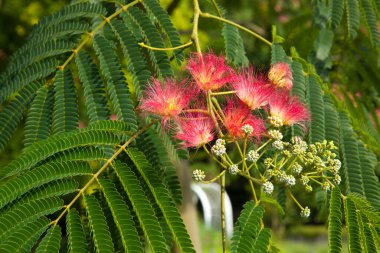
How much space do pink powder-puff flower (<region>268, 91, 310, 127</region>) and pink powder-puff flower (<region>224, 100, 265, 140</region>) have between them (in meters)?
0.03

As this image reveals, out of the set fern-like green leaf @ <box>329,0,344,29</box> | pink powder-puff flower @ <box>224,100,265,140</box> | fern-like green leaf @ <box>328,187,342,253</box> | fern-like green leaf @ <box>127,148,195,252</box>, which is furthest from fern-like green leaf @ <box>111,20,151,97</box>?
fern-like green leaf @ <box>329,0,344,29</box>

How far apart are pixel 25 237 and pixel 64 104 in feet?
1.67

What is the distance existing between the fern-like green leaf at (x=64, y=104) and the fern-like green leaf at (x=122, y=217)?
0.97 ft

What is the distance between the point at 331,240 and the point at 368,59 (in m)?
1.59

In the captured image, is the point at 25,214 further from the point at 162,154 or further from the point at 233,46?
the point at 233,46

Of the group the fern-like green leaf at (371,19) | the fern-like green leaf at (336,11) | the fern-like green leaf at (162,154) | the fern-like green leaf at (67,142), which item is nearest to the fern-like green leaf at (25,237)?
the fern-like green leaf at (67,142)

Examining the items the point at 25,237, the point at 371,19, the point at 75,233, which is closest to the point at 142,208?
the point at 75,233

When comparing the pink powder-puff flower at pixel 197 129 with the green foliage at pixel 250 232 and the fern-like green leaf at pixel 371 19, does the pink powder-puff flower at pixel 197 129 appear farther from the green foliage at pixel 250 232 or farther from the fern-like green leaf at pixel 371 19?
the fern-like green leaf at pixel 371 19

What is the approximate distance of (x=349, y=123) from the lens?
1938mm

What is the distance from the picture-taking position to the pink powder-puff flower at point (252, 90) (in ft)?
4.91

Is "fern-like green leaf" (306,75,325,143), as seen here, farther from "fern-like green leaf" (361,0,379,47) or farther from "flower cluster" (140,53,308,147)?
"fern-like green leaf" (361,0,379,47)

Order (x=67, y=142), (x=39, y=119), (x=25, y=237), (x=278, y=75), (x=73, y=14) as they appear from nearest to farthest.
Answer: (x=25, y=237) → (x=67, y=142) → (x=278, y=75) → (x=39, y=119) → (x=73, y=14)

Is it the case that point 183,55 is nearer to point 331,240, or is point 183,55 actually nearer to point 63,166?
point 63,166

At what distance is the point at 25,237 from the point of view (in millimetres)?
1371
